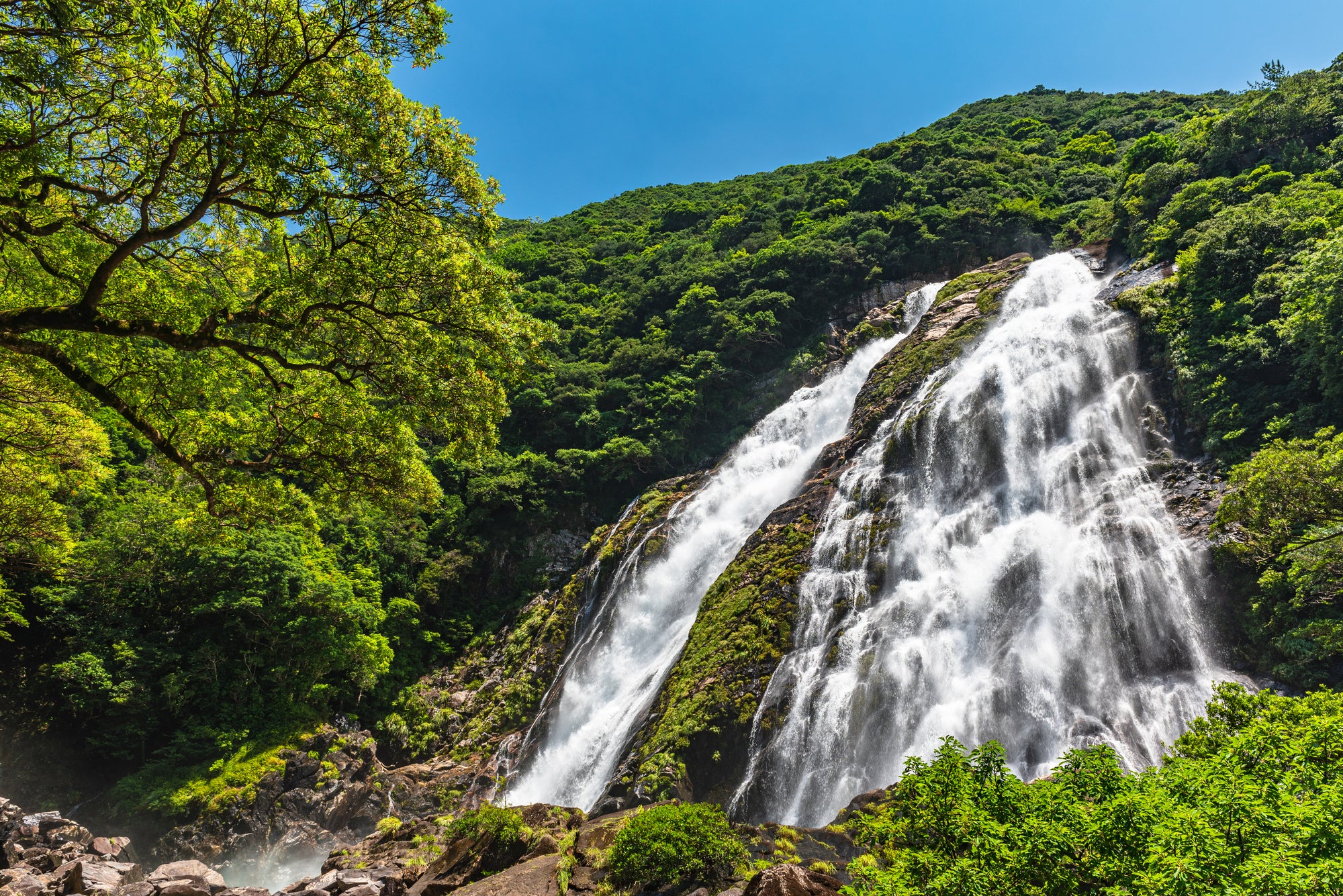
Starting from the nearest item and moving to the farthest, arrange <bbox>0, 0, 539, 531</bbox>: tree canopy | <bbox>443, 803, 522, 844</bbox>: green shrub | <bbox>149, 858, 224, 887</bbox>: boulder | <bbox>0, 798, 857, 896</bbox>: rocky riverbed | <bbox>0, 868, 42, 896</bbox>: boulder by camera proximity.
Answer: <bbox>0, 0, 539, 531</bbox>: tree canopy < <bbox>0, 798, 857, 896</bbox>: rocky riverbed < <bbox>0, 868, 42, 896</bbox>: boulder < <bbox>443, 803, 522, 844</bbox>: green shrub < <bbox>149, 858, 224, 887</bbox>: boulder

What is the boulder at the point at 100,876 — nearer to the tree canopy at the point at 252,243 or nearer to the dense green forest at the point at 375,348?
the dense green forest at the point at 375,348

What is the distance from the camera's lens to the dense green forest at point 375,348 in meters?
6.73

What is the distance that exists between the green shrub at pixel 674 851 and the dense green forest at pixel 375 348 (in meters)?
2.06

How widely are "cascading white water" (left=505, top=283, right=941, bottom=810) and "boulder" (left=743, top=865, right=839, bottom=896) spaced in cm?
965

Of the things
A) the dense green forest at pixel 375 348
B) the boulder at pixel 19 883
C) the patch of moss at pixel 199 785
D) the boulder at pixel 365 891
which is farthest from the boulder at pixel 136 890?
the patch of moss at pixel 199 785

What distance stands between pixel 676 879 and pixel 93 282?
9.02 metres

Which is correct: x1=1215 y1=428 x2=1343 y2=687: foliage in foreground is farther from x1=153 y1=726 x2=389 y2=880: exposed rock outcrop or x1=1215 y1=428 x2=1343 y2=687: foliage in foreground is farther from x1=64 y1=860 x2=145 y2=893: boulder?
x1=153 y1=726 x2=389 y2=880: exposed rock outcrop

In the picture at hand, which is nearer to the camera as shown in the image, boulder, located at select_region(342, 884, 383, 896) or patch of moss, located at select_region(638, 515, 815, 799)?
boulder, located at select_region(342, 884, 383, 896)

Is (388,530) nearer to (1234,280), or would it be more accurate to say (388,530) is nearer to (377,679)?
(377,679)

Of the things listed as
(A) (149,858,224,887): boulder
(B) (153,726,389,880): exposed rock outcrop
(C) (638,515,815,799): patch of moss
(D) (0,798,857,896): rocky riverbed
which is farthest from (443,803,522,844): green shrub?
(B) (153,726,389,880): exposed rock outcrop

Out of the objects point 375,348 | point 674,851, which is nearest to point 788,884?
point 674,851

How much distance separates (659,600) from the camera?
2222cm

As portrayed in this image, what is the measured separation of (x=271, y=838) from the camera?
58.0 feet

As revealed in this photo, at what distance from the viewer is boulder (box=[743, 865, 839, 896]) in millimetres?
6469
